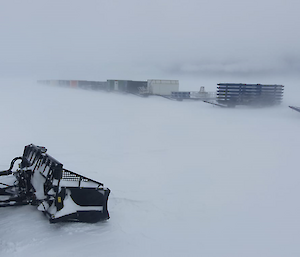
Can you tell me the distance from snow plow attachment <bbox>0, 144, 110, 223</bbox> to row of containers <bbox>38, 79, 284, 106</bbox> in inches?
1399

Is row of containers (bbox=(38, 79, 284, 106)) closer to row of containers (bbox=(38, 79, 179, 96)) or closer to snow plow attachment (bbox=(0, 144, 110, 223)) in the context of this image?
row of containers (bbox=(38, 79, 179, 96))

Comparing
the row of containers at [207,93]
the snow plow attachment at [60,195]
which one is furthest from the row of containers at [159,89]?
the snow plow attachment at [60,195]

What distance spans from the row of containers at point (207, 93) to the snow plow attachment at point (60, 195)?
3553cm

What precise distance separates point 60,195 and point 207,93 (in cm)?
4838

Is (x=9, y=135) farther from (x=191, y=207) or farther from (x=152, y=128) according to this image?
(x=191, y=207)

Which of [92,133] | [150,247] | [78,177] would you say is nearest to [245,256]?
[150,247]

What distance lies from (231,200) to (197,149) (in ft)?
21.3

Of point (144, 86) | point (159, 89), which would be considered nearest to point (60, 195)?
point (159, 89)

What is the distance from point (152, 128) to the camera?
68.6 feet

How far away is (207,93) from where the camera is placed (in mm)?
51031

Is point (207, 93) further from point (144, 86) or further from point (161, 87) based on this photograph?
point (144, 86)

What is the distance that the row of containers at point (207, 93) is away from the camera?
38.0 metres

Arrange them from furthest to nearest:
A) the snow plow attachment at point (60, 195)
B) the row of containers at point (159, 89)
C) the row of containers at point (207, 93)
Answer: the row of containers at point (159, 89), the row of containers at point (207, 93), the snow plow attachment at point (60, 195)

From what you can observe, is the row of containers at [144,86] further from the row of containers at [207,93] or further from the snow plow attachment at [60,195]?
the snow plow attachment at [60,195]
